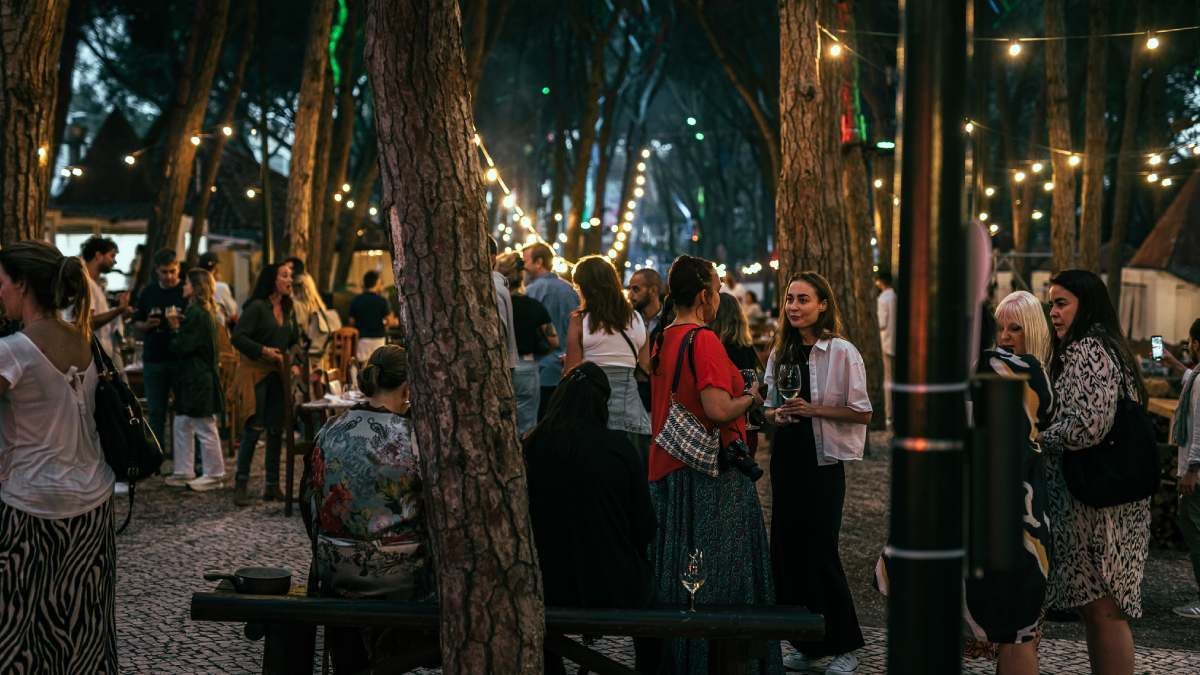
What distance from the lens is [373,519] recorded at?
203 inches

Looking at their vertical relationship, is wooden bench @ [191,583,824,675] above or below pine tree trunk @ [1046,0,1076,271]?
below

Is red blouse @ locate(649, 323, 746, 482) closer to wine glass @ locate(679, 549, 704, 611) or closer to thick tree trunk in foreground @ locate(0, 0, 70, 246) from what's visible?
wine glass @ locate(679, 549, 704, 611)

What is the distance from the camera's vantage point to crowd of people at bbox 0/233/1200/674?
16.5ft

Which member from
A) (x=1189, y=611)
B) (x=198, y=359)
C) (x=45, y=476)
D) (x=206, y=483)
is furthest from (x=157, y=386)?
(x=1189, y=611)

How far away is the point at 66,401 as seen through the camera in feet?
16.7

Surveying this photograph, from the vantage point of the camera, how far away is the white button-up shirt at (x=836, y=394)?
20.9 ft

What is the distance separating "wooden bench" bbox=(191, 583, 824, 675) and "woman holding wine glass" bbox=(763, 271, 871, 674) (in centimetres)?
136

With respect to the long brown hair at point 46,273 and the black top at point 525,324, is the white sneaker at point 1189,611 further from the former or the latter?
the long brown hair at point 46,273

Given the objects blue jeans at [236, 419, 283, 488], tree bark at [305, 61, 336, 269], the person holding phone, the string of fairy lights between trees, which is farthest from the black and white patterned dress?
tree bark at [305, 61, 336, 269]

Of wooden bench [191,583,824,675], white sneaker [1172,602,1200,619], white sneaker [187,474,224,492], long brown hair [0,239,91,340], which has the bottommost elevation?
white sneaker [1172,602,1200,619]

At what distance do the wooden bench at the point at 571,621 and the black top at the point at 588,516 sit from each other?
0.36 m

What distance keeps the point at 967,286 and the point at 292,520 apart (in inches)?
312

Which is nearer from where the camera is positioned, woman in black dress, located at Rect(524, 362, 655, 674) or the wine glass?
the wine glass

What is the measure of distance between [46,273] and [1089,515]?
4.18 metres
